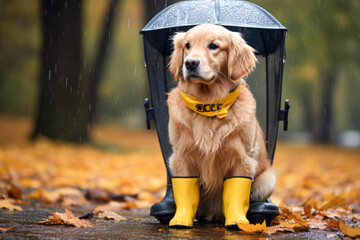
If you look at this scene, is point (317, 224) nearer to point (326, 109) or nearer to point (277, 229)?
point (277, 229)

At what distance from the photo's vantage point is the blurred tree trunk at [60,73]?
962 cm

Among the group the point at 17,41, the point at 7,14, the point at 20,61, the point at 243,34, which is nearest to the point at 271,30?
the point at 243,34

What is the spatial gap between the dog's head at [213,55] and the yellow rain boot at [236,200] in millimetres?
753

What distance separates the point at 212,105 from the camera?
3297 mm

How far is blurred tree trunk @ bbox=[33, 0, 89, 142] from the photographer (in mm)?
9617

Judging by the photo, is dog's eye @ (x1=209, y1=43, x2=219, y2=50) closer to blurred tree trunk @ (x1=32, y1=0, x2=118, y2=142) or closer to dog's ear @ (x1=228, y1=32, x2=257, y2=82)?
dog's ear @ (x1=228, y1=32, x2=257, y2=82)

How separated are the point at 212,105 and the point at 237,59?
40 cm

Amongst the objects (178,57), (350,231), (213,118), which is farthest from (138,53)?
(350,231)

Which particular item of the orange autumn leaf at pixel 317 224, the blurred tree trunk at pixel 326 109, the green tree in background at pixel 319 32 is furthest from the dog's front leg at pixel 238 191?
the blurred tree trunk at pixel 326 109

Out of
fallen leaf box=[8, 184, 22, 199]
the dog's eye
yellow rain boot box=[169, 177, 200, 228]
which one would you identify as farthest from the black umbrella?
fallen leaf box=[8, 184, 22, 199]

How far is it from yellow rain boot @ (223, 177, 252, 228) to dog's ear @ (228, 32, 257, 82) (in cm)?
76

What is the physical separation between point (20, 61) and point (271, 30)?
20463 millimetres

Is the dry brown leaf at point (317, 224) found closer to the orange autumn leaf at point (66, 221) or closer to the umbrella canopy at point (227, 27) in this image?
the umbrella canopy at point (227, 27)

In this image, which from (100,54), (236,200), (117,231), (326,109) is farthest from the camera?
(326,109)
